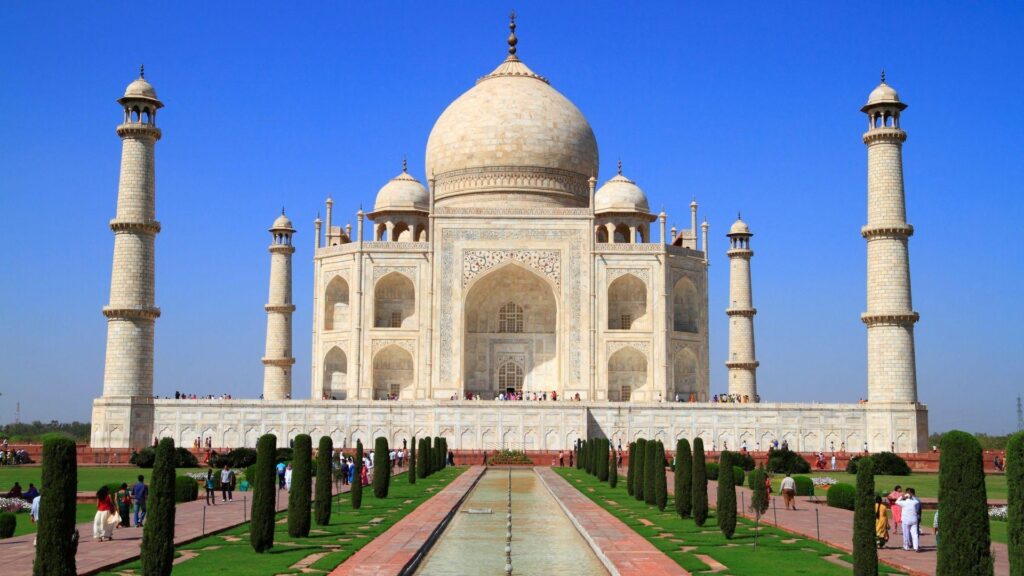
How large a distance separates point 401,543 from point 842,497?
720 centimetres

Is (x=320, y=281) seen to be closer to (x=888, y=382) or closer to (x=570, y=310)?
(x=570, y=310)

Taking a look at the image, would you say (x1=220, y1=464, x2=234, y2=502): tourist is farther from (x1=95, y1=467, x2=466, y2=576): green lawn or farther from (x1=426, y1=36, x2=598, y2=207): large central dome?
(x1=426, y1=36, x2=598, y2=207): large central dome

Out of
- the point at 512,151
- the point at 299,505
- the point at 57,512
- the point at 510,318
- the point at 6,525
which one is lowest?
the point at 6,525

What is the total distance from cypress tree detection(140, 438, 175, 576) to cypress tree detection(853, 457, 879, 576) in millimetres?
4972

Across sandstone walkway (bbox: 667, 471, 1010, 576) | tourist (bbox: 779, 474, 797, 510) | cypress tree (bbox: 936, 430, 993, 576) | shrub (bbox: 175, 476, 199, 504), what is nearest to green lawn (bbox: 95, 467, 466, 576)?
shrub (bbox: 175, 476, 199, 504)

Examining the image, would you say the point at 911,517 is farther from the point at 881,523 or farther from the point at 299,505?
the point at 299,505

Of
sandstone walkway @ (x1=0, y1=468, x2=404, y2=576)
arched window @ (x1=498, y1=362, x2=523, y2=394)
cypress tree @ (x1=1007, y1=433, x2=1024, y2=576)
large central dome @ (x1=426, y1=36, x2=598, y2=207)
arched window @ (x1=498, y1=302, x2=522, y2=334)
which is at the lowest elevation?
sandstone walkway @ (x1=0, y1=468, x2=404, y2=576)

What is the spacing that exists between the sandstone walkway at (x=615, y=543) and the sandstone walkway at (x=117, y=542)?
3851 millimetres

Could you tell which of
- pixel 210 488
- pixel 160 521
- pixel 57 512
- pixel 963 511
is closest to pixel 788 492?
pixel 210 488

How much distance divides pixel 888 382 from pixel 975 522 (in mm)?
18380

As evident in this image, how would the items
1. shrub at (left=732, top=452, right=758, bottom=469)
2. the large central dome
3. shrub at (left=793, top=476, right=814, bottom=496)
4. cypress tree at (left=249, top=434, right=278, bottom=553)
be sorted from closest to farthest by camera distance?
cypress tree at (left=249, top=434, right=278, bottom=553)
shrub at (left=793, top=476, right=814, bottom=496)
shrub at (left=732, top=452, right=758, bottom=469)
the large central dome

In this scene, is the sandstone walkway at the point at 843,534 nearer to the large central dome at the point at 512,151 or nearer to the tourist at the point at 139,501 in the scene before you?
the tourist at the point at 139,501

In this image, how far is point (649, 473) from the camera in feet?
49.3

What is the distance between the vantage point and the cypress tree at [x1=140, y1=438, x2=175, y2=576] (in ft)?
27.0
